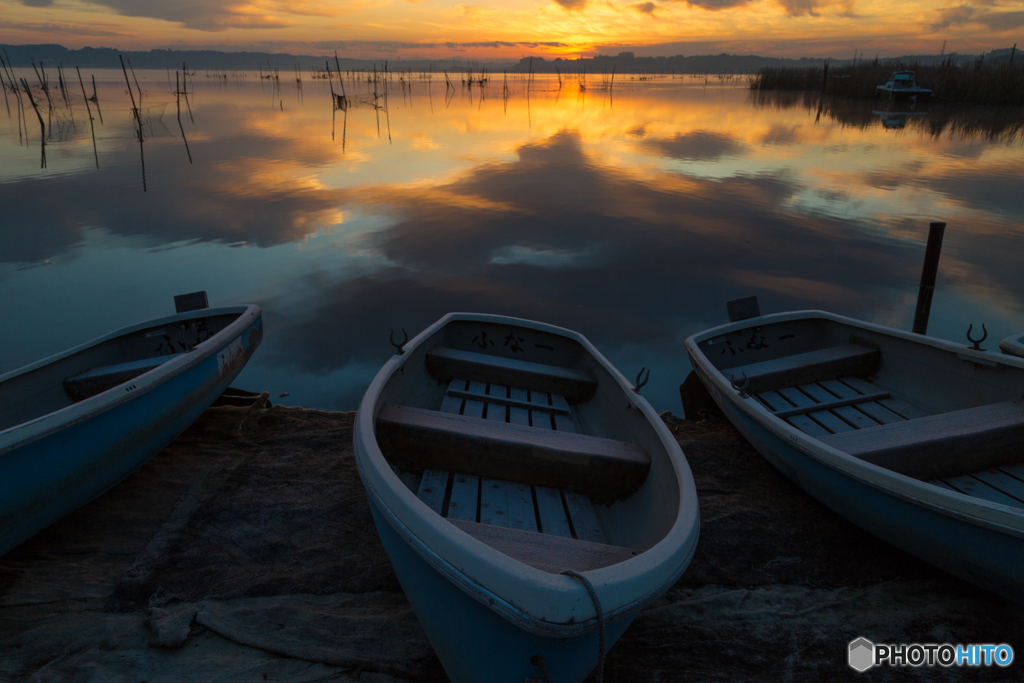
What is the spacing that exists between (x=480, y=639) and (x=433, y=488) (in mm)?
1474

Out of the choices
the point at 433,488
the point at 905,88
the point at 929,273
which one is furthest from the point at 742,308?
the point at 905,88

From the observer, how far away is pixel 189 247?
10828 mm

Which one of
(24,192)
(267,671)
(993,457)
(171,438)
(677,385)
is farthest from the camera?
(24,192)

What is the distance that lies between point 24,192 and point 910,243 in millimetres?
22156

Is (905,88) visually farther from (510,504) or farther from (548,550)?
(548,550)

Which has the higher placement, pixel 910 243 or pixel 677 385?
pixel 910 243

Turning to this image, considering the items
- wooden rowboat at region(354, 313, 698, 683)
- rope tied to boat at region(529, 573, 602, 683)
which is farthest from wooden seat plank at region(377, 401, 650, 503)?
rope tied to boat at region(529, 573, 602, 683)

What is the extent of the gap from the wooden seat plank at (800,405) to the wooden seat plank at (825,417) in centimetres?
5

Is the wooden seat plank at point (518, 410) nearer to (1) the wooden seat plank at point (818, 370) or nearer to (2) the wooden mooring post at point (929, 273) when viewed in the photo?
(1) the wooden seat plank at point (818, 370)

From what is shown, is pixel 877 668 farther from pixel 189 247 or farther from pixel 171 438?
pixel 189 247

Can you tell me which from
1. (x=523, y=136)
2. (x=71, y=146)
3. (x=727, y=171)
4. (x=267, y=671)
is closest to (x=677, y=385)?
(x=267, y=671)

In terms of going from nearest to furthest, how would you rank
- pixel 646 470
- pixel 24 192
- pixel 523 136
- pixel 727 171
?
pixel 646 470 < pixel 24 192 < pixel 727 171 < pixel 523 136

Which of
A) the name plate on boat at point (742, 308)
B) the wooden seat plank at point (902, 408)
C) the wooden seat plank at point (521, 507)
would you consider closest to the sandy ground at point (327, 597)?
the wooden seat plank at point (521, 507)

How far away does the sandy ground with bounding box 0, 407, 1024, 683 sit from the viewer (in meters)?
2.87
